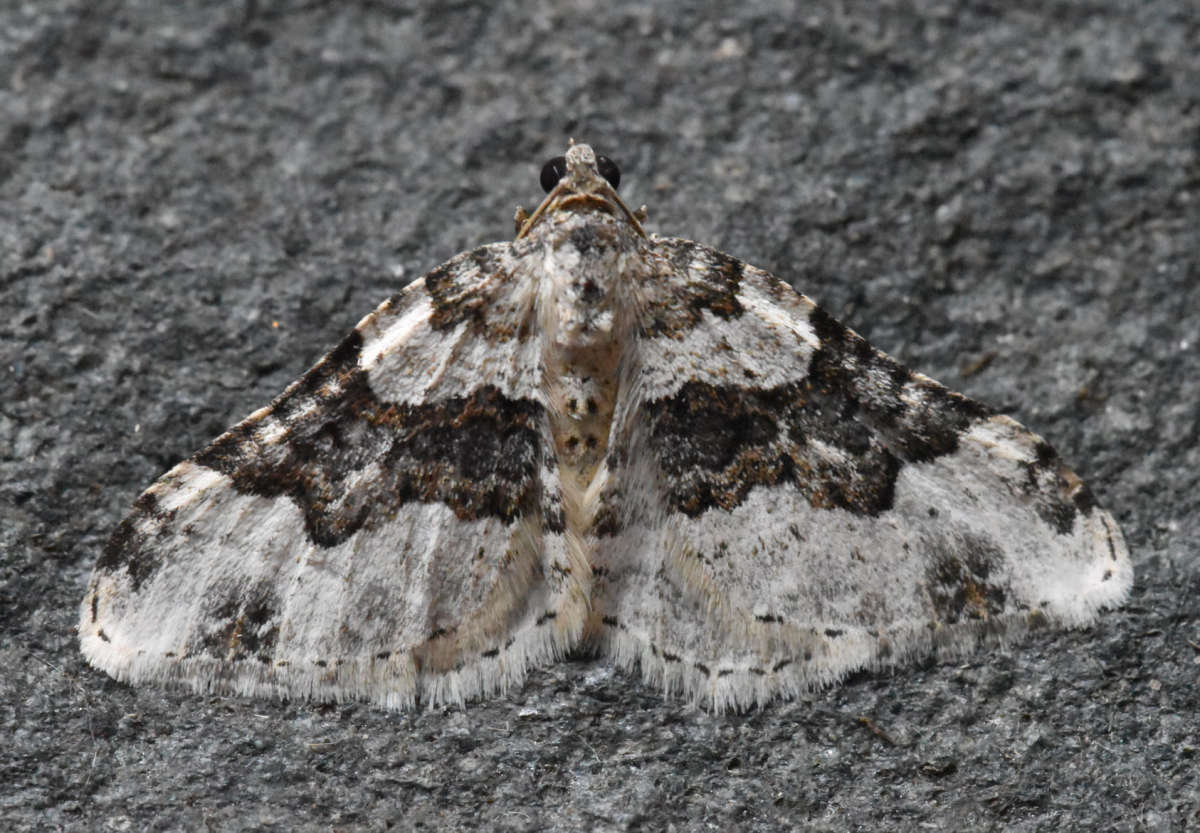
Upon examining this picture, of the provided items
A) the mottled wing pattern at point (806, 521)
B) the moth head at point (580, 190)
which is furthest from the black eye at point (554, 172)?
the mottled wing pattern at point (806, 521)

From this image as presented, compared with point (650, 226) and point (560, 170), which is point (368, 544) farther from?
point (650, 226)

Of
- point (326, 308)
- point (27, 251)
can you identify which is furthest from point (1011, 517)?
point (27, 251)

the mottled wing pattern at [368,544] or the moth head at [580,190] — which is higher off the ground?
the moth head at [580,190]

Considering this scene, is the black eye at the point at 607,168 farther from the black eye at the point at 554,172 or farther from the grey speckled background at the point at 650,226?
the grey speckled background at the point at 650,226

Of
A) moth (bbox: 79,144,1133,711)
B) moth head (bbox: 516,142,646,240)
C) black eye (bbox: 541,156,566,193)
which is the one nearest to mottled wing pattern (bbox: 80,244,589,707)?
moth (bbox: 79,144,1133,711)

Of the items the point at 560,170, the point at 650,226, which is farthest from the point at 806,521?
the point at 650,226

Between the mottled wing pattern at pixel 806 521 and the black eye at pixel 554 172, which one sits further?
the black eye at pixel 554 172
